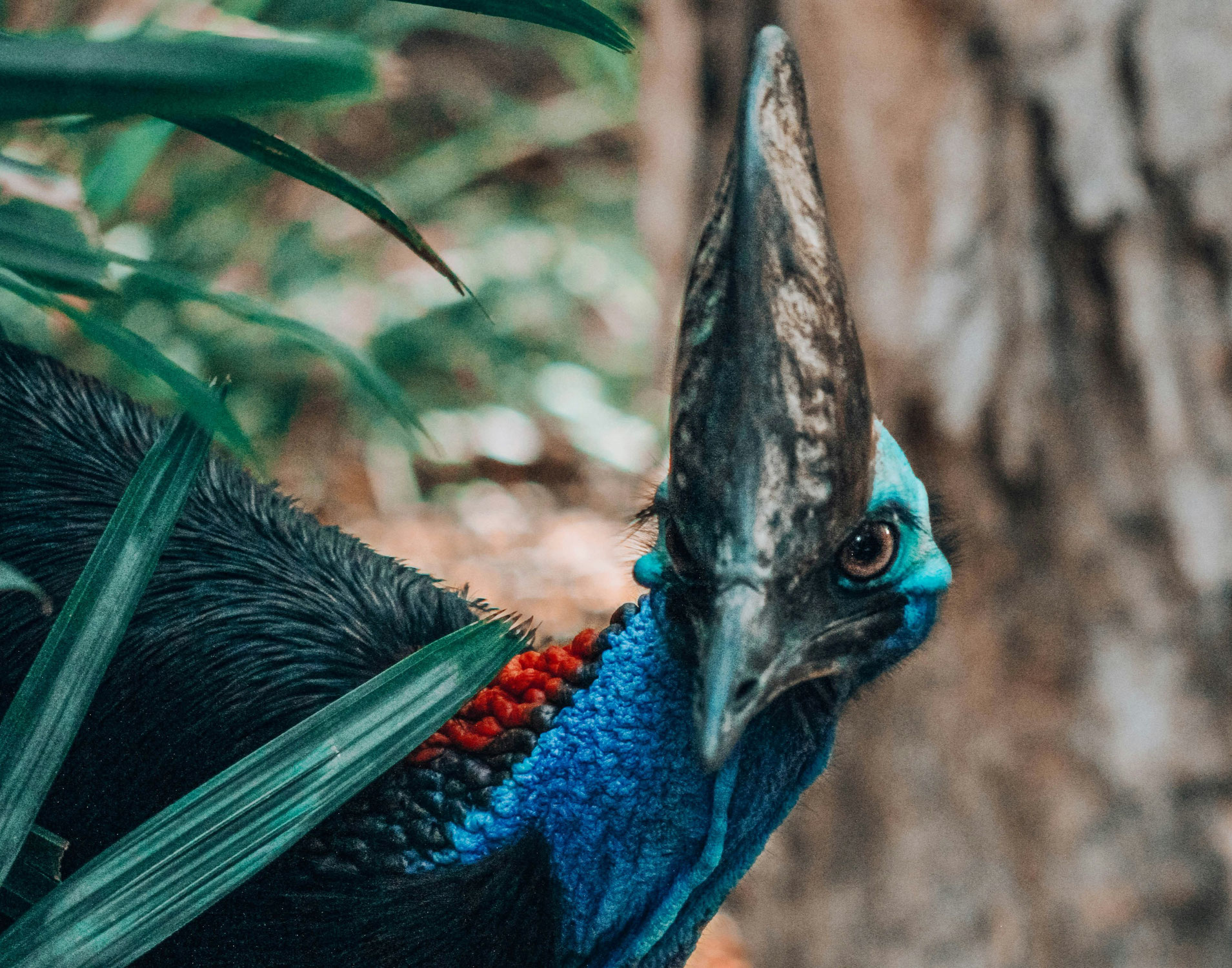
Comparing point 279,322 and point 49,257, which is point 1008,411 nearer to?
point 279,322

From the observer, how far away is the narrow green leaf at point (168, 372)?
2.98ft

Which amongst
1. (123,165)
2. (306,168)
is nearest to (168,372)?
(306,168)

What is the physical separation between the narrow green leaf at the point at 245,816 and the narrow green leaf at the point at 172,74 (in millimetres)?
464

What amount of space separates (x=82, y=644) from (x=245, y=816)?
18 cm

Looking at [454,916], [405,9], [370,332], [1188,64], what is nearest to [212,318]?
[370,332]

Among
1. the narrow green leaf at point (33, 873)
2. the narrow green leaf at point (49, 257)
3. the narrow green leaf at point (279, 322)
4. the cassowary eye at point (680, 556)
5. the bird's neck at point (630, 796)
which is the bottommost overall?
the narrow green leaf at point (33, 873)

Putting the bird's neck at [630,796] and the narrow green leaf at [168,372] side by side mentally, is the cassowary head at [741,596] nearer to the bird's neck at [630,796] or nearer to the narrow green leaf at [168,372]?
the bird's neck at [630,796]

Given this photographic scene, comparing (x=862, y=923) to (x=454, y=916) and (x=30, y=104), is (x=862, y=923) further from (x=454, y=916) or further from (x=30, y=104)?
(x=30, y=104)

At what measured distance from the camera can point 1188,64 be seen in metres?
2.25

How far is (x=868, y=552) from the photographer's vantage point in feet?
3.54

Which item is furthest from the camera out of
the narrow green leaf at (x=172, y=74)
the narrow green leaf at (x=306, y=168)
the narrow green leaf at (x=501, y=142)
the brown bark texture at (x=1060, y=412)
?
the narrow green leaf at (x=501, y=142)

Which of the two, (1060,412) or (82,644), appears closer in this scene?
(82,644)

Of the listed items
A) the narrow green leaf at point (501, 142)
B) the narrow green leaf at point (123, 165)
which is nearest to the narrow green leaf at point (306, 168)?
the narrow green leaf at point (123, 165)

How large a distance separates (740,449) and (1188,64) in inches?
68.3
